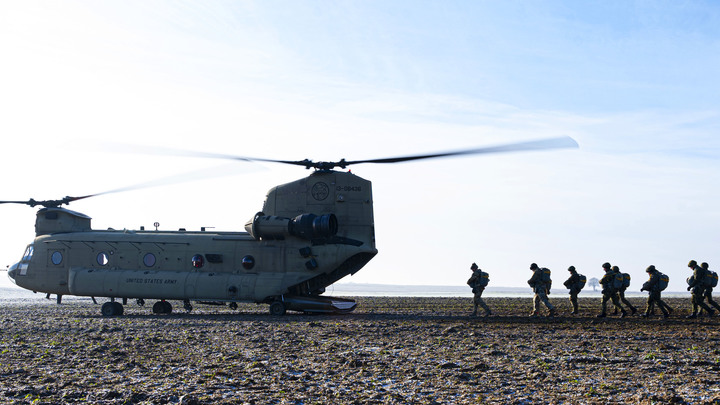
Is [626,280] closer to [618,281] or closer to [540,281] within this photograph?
[618,281]

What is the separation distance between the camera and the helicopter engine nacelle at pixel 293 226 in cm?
2319

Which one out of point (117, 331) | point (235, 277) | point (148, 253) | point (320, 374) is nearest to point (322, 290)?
point (235, 277)

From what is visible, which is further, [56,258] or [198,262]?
[56,258]

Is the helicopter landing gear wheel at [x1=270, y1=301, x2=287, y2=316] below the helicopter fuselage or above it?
below

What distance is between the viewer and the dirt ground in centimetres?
885

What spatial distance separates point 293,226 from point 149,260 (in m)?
6.03

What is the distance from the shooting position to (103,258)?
25797 millimetres

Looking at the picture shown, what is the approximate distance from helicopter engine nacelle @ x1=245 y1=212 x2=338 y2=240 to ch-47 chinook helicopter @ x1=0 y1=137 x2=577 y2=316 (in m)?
0.04

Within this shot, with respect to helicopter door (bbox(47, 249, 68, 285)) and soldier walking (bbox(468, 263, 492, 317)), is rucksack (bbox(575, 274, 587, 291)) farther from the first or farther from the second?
helicopter door (bbox(47, 249, 68, 285))

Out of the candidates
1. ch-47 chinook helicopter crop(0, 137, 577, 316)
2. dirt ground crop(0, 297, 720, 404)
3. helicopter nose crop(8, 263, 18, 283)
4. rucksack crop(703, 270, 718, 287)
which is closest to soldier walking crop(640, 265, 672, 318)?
rucksack crop(703, 270, 718, 287)

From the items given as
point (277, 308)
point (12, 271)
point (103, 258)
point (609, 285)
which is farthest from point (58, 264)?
point (609, 285)

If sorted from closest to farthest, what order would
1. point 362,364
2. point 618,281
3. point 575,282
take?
1. point 362,364
2. point 618,281
3. point 575,282

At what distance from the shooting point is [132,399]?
8.74 metres

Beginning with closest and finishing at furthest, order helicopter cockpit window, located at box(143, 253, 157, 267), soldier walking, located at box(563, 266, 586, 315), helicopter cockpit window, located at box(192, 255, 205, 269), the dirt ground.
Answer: the dirt ground
soldier walking, located at box(563, 266, 586, 315)
helicopter cockpit window, located at box(192, 255, 205, 269)
helicopter cockpit window, located at box(143, 253, 157, 267)
